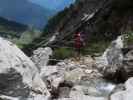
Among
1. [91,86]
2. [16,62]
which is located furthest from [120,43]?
[16,62]

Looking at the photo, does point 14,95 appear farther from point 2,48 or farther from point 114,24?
point 114,24

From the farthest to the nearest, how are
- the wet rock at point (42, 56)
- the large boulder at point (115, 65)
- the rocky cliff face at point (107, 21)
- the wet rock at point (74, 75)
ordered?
the rocky cliff face at point (107, 21)
the wet rock at point (42, 56)
the wet rock at point (74, 75)
the large boulder at point (115, 65)

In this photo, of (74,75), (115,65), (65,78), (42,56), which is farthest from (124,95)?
(42,56)

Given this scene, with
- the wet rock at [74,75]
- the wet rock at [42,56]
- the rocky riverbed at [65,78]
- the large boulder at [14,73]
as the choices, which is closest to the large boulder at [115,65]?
the rocky riverbed at [65,78]

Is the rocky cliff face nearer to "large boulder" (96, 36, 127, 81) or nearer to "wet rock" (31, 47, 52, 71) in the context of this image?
"wet rock" (31, 47, 52, 71)

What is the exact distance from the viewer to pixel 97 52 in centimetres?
2194

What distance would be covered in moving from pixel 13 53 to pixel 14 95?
1.01m

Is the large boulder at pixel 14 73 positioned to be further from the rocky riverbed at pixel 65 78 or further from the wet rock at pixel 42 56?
the wet rock at pixel 42 56

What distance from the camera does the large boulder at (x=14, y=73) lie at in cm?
897

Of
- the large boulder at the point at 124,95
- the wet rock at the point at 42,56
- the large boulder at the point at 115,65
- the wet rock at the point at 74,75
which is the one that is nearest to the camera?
the large boulder at the point at 124,95

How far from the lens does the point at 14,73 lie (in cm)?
904

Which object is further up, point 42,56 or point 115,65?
point 42,56

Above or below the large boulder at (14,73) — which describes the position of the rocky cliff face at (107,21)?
above

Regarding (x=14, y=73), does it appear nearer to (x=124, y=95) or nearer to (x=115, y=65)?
(x=124, y=95)
